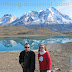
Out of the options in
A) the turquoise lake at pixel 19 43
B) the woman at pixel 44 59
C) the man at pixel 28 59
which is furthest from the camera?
the turquoise lake at pixel 19 43

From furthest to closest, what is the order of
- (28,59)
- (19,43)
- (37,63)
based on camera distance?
(19,43) → (37,63) → (28,59)

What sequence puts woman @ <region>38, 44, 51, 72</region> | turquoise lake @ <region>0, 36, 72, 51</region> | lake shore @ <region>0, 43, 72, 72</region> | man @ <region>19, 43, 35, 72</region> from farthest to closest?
1. turquoise lake @ <region>0, 36, 72, 51</region>
2. lake shore @ <region>0, 43, 72, 72</region>
3. man @ <region>19, 43, 35, 72</region>
4. woman @ <region>38, 44, 51, 72</region>

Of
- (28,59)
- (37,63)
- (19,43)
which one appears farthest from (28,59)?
(19,43)

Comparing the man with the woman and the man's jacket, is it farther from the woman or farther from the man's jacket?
the woman

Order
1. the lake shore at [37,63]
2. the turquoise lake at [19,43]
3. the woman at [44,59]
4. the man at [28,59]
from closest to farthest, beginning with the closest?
the woman at [44,59]
the man at [28,59]
the lake shore at [37,63]
the turquoise lake at [19,43]

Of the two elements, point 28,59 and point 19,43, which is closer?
point 28,59

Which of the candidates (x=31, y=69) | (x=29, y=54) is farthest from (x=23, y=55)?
(x=31, y=69)

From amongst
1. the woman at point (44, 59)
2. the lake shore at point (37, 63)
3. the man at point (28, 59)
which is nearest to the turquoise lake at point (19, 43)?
the lake shore at point (37, 63)

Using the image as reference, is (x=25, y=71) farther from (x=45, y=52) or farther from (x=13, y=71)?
(x=13, y=71)

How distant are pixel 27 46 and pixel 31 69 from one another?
3.22 ft

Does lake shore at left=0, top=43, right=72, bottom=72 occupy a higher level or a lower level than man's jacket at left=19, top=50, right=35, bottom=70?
lower

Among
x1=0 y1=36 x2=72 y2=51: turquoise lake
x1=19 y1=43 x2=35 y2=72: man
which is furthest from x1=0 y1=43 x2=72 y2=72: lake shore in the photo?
x1=0 y1=36 x2=72 y2=51: turquoise lake

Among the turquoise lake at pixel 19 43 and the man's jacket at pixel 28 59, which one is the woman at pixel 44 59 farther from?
the turquoise lake at pixel 19 43

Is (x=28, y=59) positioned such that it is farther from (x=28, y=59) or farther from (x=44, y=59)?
(x=44, y=59)
